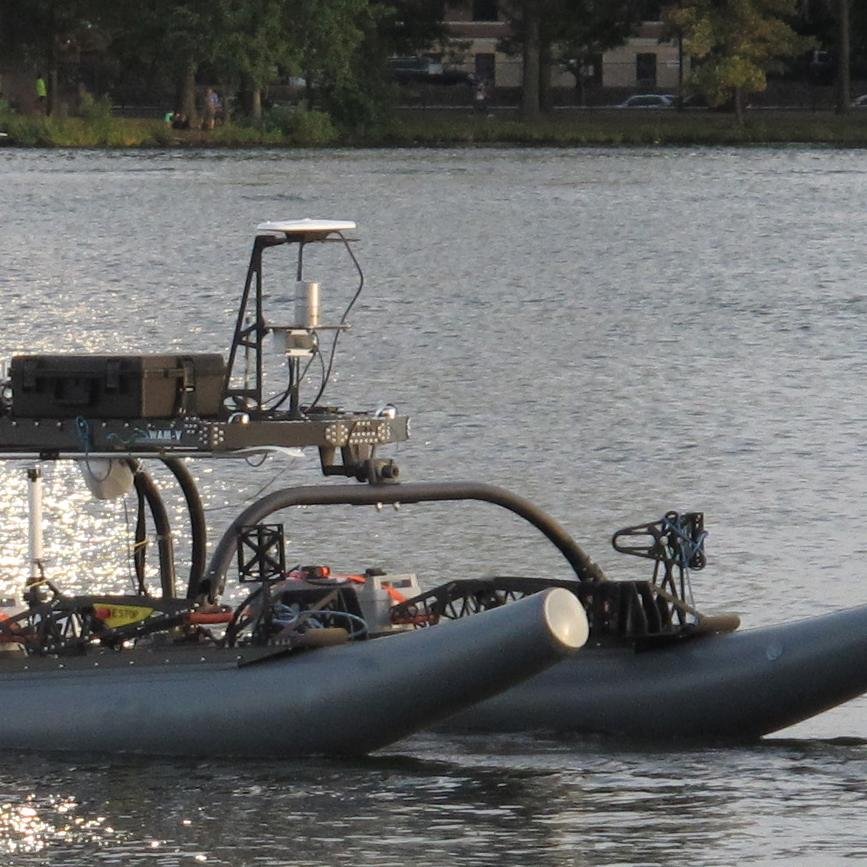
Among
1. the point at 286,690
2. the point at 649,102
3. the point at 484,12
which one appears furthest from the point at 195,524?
the point at 484,12

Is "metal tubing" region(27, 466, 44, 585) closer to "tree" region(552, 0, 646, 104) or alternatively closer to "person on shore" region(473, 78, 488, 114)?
"tree" region(552, 0, 646, 104)

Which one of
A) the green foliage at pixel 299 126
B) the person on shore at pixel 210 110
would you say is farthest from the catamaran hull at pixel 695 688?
the person on shore at pixel 210 110

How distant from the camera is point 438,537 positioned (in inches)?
1013

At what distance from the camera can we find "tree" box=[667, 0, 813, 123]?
114 m

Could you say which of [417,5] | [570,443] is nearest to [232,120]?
[417,5]

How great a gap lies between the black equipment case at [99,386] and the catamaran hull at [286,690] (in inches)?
59.2

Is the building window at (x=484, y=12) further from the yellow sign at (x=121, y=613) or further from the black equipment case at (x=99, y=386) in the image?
the black equipment case at (x=99, y=386)

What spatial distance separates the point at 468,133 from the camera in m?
117

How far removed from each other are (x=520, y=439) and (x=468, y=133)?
85740 mm

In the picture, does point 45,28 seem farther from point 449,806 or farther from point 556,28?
point 449,806

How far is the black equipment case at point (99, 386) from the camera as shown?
50.0ft

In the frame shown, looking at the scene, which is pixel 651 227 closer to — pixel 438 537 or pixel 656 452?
pixel 656 452

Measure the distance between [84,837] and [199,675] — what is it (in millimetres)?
1293

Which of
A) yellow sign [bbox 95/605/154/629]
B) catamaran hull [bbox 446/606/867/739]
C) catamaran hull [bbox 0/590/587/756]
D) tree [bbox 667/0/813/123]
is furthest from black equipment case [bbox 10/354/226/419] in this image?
tree [bbox 667/0/813/123]
